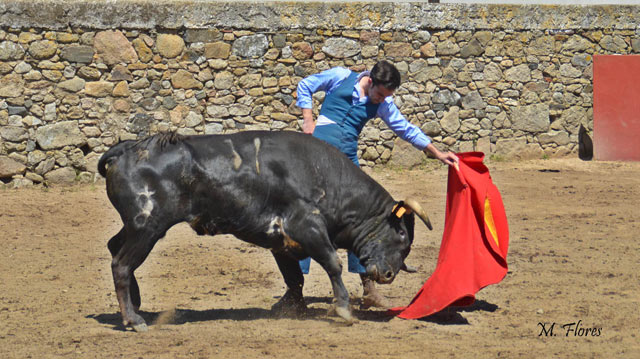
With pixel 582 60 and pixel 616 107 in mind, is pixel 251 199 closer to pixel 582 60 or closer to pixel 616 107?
pixel 582 60

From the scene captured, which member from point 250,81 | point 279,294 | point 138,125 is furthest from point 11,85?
point 279,294

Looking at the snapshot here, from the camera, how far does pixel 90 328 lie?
18.6ft

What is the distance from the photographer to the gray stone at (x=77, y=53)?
11281 millimetres

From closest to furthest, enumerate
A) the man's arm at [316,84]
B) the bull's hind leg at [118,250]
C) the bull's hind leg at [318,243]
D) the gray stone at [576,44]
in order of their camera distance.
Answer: the bull's hind leg at [318,243] → the bull's hind leg at [118,250] → the man's arm at [316,84] → the gray stone at [576,44]

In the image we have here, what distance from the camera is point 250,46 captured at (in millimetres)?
11836

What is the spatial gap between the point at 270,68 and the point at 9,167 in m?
3.38

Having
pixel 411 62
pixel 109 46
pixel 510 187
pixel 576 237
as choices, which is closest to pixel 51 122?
pixel 109 46

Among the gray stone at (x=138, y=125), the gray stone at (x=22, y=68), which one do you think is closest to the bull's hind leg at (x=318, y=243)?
the gray stone at (x=138, y=125)

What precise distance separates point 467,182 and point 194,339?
6.81 feet

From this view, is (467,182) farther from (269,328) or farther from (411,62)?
(411,62)

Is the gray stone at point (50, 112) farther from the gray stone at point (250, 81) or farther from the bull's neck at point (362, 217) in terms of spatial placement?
the bull's neck at point (362, 217)

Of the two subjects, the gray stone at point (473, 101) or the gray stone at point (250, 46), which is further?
the gray stone at point (473, 101)

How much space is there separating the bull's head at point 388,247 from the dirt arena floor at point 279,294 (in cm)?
31

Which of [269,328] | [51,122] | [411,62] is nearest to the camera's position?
[269,328]
